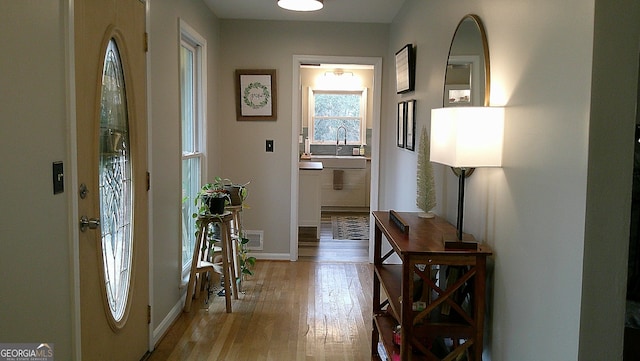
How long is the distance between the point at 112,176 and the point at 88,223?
1.41 ft

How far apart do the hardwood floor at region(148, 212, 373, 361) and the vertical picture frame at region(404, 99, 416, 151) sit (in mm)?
1252

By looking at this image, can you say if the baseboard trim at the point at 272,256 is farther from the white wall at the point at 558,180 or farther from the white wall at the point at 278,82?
the white wall at the point at 558,180

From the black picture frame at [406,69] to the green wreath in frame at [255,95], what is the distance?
1.37 m

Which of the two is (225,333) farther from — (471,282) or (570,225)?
(570,225)

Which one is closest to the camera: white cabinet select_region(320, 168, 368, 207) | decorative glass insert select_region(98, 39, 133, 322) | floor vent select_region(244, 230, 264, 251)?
decorative glass insert select_region(98, 39, 133, 322)

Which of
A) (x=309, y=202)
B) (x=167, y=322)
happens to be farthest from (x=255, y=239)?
(x=167, y=322)

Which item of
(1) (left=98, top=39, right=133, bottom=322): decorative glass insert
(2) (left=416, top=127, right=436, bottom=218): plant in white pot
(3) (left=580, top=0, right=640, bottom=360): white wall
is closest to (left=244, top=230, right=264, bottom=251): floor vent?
(1) (left=98, top=39, right=133, bottom=322): decorative glass insert

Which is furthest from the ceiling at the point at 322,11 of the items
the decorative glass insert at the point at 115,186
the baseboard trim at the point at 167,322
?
the baseboard trim at the point at 167,322

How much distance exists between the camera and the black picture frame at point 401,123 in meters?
4.09

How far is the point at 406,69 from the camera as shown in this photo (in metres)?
3.98

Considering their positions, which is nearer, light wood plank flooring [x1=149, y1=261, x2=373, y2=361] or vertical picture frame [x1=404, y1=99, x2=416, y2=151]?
light wood plank flooring [x1=149, y1=261, x2=373, y2=361]

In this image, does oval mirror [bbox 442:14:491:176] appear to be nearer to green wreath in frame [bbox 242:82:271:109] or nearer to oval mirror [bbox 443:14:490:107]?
oval mirror [bbox 443:14:490:107]

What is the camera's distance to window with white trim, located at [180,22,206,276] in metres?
4.02

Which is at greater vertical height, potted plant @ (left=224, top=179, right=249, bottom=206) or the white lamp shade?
A: the white lamp shade
